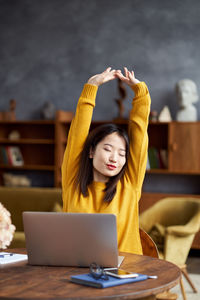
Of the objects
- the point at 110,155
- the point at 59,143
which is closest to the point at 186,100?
the point at 59,143

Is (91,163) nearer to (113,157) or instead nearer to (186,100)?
(113,157)

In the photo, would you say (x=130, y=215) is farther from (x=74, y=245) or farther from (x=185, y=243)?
(x=185, y=243)

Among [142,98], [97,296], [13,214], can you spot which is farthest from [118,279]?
[13,214]

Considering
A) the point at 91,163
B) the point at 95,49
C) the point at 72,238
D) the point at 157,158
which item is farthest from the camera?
the point at 95,49

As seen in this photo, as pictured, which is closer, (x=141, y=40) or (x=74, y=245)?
(x=74, y=245)

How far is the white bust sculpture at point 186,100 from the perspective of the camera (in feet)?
18.6

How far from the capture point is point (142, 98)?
223cm

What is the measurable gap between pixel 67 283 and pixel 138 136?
89 cm

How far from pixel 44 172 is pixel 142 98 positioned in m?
4.53

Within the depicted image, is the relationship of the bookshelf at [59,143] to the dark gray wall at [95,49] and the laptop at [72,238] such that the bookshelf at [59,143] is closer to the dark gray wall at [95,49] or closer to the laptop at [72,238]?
the dark gray wall at [95,49]

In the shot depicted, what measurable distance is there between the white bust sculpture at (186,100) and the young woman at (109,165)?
3513 millimetres

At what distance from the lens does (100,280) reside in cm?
154

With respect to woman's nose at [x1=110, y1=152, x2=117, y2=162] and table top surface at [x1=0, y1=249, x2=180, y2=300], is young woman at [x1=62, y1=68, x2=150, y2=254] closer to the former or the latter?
woman's nose at [x1=110, y1=152, x2=117, y2=162]

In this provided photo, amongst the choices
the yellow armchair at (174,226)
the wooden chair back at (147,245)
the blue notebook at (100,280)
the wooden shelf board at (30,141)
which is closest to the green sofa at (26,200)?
the yellow armchair at (174,226)
